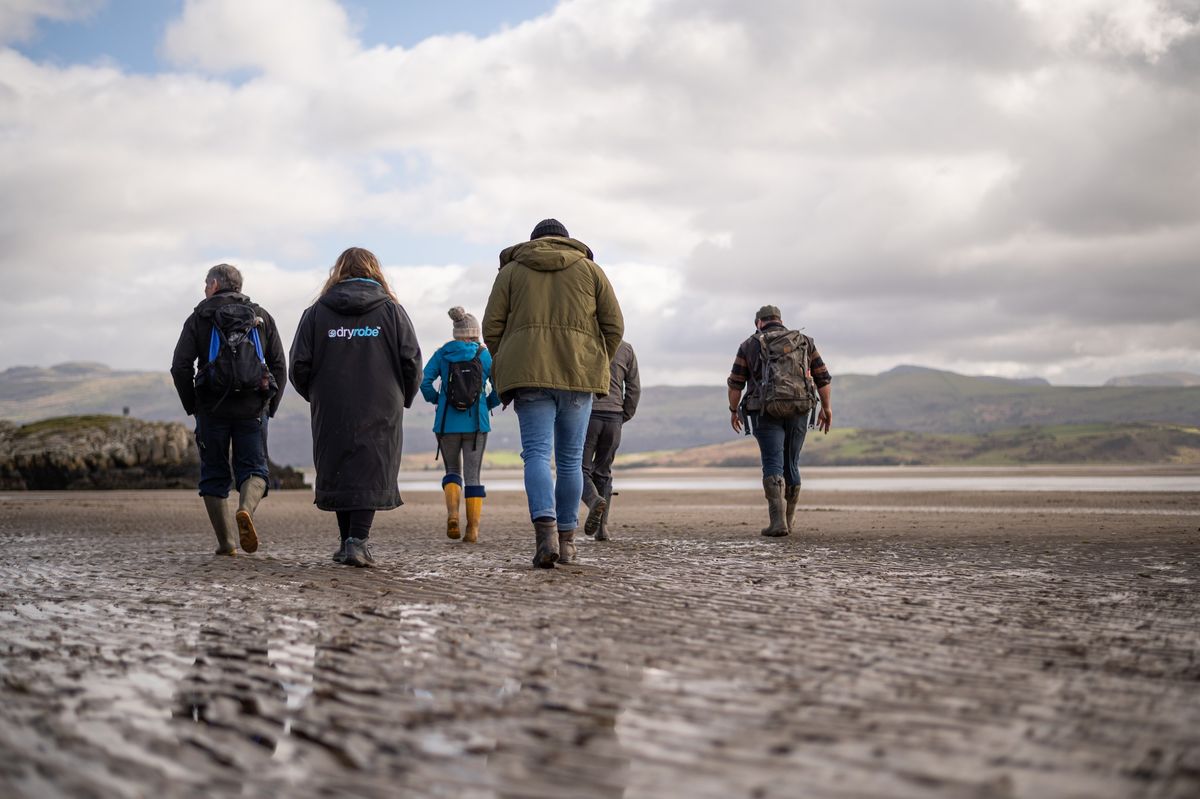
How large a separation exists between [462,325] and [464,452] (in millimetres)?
1353

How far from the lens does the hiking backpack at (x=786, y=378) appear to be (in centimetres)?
1068

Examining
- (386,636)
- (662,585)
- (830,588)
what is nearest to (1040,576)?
(830,588)

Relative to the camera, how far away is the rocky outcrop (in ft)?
92.7

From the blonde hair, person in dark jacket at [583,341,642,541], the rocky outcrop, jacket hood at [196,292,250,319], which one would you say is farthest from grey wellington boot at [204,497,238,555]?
the rocky outcrop

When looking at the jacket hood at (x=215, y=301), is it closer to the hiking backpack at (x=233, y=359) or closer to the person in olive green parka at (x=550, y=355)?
the hiking backpack at (x=233, y=359)

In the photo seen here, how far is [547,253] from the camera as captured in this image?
285 inches

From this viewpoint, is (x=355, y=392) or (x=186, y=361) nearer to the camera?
(x=355, y=392)

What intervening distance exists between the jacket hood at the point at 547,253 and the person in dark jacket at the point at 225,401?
7.66 ft

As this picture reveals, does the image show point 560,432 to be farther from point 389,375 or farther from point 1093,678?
point 1093,678

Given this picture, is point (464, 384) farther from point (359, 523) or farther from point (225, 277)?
point (359, 523)

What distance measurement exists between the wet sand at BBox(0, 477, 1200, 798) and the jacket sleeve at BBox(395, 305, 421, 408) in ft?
4.87

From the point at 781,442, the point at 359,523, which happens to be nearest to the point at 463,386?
the point at 359,523

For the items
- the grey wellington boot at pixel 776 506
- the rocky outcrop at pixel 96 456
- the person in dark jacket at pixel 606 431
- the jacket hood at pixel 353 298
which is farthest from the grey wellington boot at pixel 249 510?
the rocky outcrop at pixel 96 456

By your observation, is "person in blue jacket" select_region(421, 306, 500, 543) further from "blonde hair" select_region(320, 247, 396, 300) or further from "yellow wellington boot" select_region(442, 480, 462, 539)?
"blonde hair" select_region(320, 247, 396, 300)
